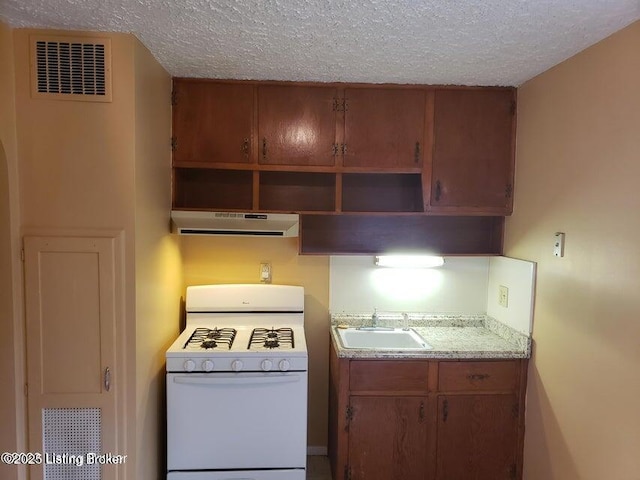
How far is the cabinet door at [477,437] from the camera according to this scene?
2.11m

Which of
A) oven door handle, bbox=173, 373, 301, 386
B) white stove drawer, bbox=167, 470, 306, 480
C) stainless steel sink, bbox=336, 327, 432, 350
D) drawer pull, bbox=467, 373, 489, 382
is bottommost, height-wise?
white stove drawer, bbox=167, 470, 306, 480

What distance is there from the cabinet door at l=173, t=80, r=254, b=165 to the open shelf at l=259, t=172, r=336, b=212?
1.01 feet

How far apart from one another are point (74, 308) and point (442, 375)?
74.5 inches

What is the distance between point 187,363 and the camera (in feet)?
6.38

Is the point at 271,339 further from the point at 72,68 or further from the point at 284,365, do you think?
the point at 72,68

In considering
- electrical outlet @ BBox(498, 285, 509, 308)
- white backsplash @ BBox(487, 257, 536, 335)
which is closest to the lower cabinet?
white backsplash @ BBox(487, 257, 536, 335)

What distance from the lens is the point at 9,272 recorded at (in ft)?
5.33

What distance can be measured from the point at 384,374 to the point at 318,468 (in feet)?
3.01

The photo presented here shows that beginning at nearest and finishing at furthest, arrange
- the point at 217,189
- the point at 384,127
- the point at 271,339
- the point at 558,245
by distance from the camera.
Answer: the point at 558,245 → the point at 271,339 → the point at 384,127 → the point at 217,189

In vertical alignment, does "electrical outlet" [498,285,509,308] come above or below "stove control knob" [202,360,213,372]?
above

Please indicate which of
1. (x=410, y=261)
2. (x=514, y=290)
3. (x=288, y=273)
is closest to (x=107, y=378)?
(x=288, y=273)

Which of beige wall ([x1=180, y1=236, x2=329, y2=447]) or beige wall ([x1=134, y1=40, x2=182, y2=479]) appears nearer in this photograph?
beige wall ([x1=134, y1=40, x2=182, y2=479])

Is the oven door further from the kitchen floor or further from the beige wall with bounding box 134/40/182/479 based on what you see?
the kitchen floor

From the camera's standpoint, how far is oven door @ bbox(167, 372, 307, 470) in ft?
6.40
